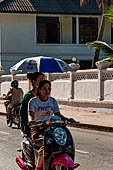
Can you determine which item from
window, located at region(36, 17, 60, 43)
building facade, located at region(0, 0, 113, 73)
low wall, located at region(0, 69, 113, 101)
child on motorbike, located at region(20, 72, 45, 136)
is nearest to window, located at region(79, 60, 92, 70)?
building facade, located at region(0, 0, 113, 73)

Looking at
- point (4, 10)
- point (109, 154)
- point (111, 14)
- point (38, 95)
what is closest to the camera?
point (38, 95)

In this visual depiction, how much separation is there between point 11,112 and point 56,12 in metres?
24.2

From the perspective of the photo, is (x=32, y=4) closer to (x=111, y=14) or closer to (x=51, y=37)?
(x=51, y=37)

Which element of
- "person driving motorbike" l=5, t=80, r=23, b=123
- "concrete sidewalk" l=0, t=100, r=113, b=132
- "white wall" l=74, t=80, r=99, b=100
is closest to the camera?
"concrete sidewalk" l=0, t=100, r=113, b=132

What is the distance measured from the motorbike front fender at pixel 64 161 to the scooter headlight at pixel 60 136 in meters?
0.17

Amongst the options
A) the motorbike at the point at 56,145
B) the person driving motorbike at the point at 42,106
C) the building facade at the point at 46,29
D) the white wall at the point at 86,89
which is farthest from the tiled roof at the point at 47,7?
the motorbike at the point at 56,145

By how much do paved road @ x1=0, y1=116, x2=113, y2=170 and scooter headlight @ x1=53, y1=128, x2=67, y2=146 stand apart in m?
2.47

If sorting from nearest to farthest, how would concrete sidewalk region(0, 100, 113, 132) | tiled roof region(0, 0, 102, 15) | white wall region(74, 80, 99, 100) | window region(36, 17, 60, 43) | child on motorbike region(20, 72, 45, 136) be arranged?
1. child on motorbike region(20, 72, 45, 136)
2. concrete sidewalk region(0, 100, 113, 132)
3. white wall region(74, 80, 99, 100)
4. tiled roof region(0, 0, 102, 15)
5. window region(36, 17, 60, 43)

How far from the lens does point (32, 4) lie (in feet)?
128

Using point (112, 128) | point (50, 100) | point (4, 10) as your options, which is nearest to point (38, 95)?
point (50, 100)

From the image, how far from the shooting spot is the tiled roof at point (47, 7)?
38003 mm

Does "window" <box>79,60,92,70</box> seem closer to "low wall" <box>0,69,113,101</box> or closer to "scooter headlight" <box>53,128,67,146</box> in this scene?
"low wall" <box>0,69,113,101</box>

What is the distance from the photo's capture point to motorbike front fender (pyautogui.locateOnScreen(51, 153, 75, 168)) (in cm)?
575

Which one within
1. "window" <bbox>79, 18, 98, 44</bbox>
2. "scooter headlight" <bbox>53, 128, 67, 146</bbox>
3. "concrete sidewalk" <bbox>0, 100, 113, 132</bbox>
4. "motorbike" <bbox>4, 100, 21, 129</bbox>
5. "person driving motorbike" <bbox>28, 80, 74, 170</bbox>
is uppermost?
"window" <bbox>79, 18, 98, 44</bbox>
